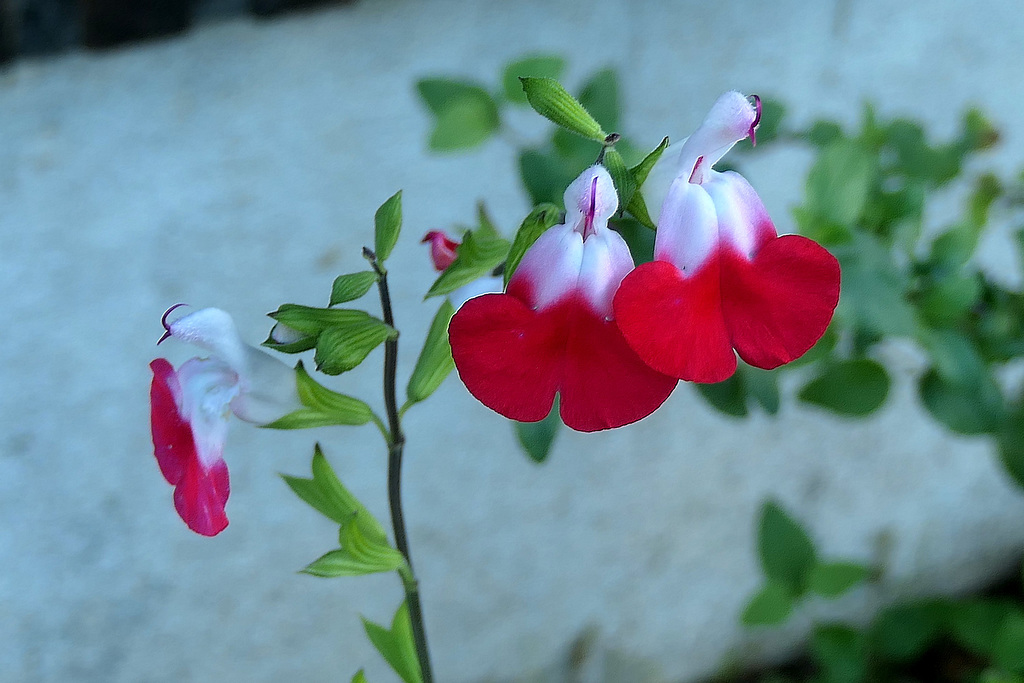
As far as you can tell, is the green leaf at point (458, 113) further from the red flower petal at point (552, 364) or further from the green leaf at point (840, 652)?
the green leaf at point (840, 652)

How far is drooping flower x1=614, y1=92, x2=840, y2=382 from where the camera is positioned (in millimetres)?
347

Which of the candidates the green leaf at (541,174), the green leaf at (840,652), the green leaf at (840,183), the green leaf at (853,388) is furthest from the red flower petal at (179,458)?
the green leaf at (840,652)

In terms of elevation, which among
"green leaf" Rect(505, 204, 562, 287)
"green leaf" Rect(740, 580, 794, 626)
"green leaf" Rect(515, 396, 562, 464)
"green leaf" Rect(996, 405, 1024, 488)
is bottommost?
"green leaf" Rect(740, 580, 794, 626)

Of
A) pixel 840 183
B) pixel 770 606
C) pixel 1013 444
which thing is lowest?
pixel 770 606

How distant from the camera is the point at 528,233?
39 centimetres

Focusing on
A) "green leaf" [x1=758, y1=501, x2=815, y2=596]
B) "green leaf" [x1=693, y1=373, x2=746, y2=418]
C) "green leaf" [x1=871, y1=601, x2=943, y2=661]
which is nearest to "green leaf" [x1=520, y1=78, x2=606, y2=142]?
"green leaf" [x1=693, y1=373, x2=746, y2=418]

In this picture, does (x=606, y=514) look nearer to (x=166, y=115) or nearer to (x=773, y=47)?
(x=773, y=47)

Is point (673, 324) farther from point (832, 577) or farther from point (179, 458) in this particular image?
point (832, 577)

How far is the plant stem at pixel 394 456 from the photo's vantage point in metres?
0.41

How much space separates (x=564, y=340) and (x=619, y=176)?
0.27 ft

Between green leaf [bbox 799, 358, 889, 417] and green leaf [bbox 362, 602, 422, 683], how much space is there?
1.68 feet

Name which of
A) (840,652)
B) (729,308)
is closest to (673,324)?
(729,308)

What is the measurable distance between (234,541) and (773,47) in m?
0.83

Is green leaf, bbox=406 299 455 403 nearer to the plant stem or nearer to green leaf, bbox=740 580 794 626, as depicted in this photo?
the plant stem
